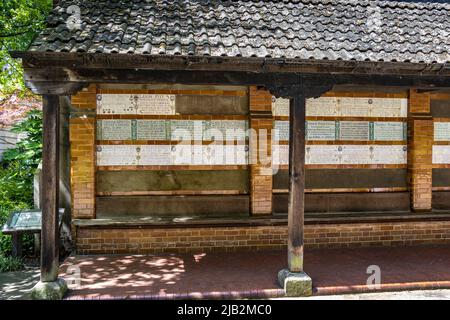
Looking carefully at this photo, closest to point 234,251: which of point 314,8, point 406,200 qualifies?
point 406,200

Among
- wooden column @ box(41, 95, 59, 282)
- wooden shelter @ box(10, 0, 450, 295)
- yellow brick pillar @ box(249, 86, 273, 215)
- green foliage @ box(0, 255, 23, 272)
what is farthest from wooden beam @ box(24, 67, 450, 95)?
green foliage @ box(0, 255, 23, 272)

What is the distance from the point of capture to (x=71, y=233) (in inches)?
285

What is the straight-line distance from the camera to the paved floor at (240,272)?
534 centimetres

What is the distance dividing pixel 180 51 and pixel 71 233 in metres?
4.43

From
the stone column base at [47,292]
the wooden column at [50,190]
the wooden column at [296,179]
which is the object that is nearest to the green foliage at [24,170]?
the wooden column at [50,190]

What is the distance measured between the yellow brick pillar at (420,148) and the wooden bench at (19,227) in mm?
7140

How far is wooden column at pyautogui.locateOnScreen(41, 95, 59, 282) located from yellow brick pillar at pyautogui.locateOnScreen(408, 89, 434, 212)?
676cm

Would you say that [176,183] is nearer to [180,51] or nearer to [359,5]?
[180,51]

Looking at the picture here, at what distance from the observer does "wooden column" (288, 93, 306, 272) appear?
5422 millimetres

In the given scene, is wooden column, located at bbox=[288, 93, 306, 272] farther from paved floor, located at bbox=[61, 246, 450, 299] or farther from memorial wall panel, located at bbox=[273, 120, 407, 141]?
memorial wall panel, located at bbox=[273, 120, 407, 141]

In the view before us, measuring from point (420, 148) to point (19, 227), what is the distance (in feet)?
26.2

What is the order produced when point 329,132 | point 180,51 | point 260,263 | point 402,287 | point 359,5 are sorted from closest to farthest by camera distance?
point 180,51 → point 402,287 → point 260,263 → point 359,5 → point 329,132

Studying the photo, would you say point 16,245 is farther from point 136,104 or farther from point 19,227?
point 136,104

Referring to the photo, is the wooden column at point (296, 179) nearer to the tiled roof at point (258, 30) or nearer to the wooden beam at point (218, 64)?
the wooden beam at point (218, 64)
